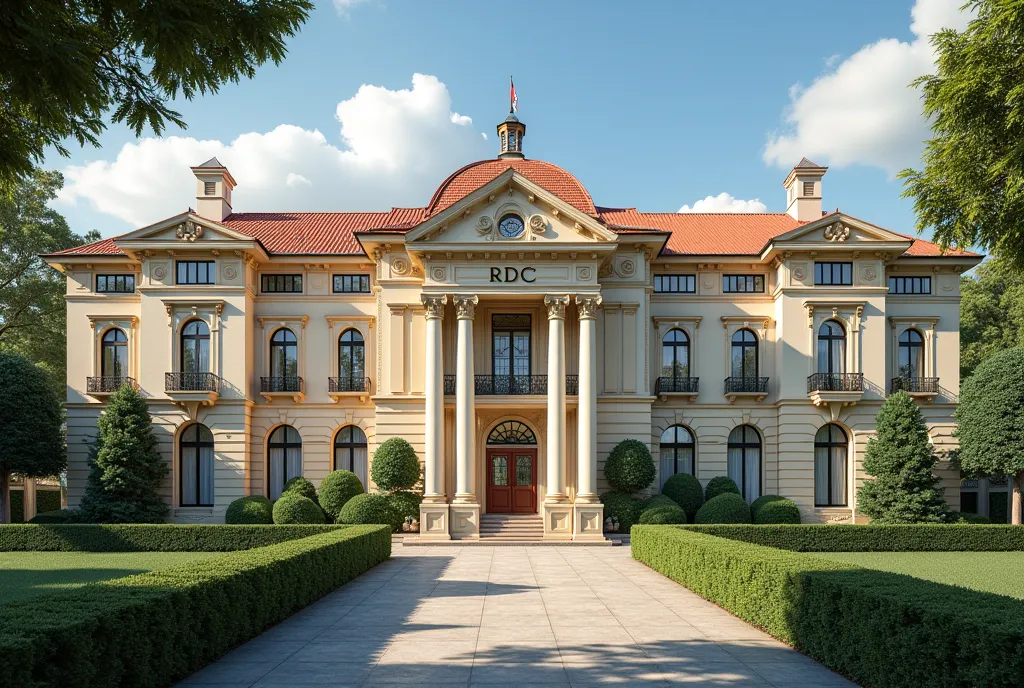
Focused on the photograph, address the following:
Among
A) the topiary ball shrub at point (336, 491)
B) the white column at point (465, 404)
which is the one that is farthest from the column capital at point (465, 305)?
the topiary ball shrub at point (336, 491)

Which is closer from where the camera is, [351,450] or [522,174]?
[522,174]

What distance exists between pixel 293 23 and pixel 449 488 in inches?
919

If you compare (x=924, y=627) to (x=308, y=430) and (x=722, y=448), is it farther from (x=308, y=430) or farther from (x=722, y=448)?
(x=308, y=430)

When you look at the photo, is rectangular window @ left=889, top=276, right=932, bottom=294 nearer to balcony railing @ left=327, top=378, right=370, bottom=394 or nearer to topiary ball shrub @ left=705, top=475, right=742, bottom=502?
topiary ball shrub @ left=705, top=475, right=742, bottom=502

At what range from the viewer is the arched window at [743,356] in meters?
32.9

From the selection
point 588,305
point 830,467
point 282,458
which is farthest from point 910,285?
point 282,458

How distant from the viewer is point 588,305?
2933 centimetres

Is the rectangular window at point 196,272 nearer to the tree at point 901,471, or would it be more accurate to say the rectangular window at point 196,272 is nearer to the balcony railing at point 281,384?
the balcony railing at point 281,384

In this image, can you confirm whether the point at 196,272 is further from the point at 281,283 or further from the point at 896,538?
the point at 896,538

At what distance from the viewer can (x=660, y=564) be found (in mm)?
20141

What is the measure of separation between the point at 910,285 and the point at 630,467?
519 inches

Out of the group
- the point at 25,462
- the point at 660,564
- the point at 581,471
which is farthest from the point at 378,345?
the point at 660,564

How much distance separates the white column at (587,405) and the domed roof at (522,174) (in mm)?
4023

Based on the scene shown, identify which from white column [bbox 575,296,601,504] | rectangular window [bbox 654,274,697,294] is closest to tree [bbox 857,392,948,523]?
rectangular window [bbox 654,274,697,294]
